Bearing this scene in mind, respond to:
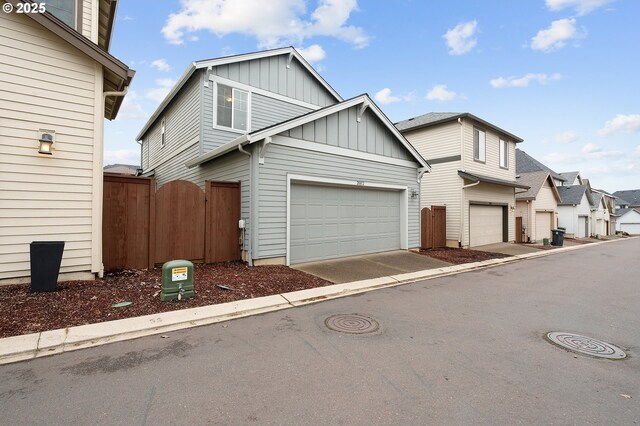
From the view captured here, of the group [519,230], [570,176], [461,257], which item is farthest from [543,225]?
[570,176]

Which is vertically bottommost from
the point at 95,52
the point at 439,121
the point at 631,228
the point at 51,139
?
the point at 631,228

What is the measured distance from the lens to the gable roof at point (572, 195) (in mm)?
27892

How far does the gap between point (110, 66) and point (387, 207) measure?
9.42 metres

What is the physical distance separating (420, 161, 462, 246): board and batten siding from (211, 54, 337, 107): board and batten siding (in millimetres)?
6984

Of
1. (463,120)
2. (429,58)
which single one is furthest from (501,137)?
(429,58)

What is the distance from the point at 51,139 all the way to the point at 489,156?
62.5 feet

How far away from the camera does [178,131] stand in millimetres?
13117

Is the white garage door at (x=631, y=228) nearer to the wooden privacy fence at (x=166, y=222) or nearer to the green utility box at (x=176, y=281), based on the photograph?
the wooden privacy fence at (x=166, y=222)

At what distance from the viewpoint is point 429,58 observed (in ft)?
51.8

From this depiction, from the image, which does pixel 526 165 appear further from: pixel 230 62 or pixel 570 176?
pixel 230 62

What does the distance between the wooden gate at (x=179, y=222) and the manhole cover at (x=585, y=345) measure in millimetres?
7817

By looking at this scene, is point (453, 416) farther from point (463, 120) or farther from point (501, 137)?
point (501, 137)

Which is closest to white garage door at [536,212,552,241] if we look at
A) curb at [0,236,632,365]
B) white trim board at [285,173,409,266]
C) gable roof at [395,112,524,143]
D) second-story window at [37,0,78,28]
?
gable roof at [395,112,524,143]

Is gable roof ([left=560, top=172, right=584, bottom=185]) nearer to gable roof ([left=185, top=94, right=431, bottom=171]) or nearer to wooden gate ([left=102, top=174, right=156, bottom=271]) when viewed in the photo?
gable roof ([left=185, top=94, right=431, bottom=171])
